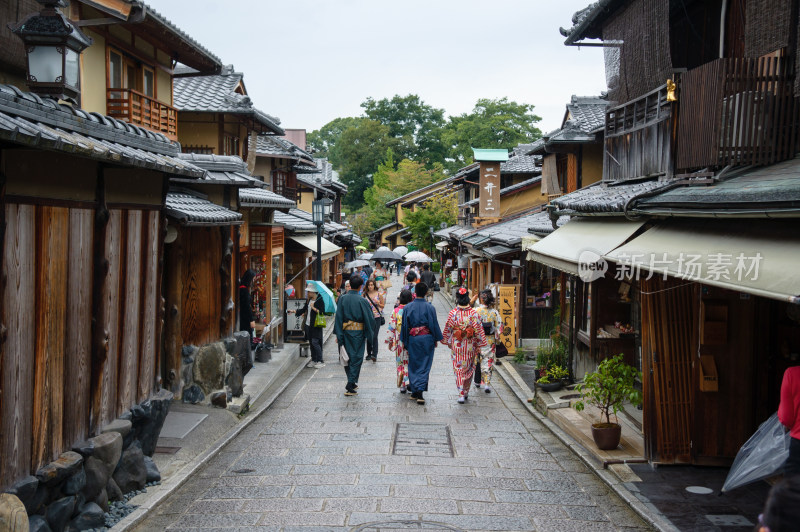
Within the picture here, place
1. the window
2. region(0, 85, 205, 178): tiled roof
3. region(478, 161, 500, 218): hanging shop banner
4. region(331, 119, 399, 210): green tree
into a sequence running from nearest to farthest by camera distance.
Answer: region(0, 85, 205, 178): tiled roof
the window
region(478, 161, 500, 218): hanging shop banner
region(331, 119, 399, 210): green tree

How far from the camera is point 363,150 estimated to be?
8156 cm

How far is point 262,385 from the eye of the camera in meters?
14.6

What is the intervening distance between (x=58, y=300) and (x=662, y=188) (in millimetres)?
7257

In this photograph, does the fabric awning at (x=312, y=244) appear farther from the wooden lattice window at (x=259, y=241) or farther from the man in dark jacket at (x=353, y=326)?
the man in dark jacket at (x=353, y=326)

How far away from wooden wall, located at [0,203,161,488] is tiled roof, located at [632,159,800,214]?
6228mm

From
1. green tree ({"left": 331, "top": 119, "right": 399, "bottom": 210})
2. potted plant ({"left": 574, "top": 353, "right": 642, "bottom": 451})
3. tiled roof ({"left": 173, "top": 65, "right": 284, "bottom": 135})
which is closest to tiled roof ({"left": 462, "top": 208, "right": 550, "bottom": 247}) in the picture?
tiled roof ({"left": 173, "top": 65, "right": 284, "bottom": 135})

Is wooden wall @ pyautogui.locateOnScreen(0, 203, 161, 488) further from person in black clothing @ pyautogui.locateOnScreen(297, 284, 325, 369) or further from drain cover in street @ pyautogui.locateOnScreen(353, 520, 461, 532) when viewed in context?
person in black clothing @ pyautogui.locateOnScreen(297, 284, 325, 369)

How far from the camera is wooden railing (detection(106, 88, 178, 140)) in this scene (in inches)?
532

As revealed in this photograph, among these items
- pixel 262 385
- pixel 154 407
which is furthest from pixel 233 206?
pixel 154 407

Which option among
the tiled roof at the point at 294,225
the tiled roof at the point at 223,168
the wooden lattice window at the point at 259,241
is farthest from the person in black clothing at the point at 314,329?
the tiled roof at the point at 294,225

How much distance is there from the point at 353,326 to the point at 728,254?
906cm

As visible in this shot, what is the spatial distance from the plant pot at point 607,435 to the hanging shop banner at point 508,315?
1013cm

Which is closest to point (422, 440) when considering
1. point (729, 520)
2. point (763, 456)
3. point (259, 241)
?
point (729, 520)

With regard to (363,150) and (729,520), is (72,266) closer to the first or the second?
(729,520)
